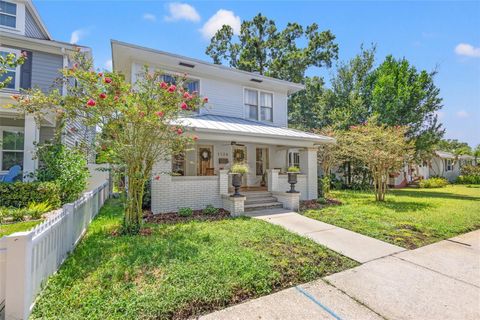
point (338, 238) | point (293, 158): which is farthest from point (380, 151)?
point (338, 238)

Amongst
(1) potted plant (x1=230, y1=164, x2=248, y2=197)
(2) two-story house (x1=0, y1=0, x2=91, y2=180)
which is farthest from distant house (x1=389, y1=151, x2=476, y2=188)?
(2) two-story house (x1=0, y1=0, x2=91, y2=180)

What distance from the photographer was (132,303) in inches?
120

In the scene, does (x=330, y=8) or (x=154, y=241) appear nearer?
(x=154, y=241)

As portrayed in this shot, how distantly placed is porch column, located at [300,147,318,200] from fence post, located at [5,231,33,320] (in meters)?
10.7

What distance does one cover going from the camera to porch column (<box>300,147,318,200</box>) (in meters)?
11.7

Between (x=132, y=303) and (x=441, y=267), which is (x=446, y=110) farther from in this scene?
(x=132, y=303)

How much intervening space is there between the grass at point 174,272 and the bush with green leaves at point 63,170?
163 inches

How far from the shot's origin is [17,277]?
2707 millimetres

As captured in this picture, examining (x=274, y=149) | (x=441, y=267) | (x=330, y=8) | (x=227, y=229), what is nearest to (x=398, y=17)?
(x=330, y=8)

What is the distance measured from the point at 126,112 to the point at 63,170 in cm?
588

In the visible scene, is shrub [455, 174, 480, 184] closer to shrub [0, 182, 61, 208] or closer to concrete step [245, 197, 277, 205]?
concrete step [245, 197, 277, 205]

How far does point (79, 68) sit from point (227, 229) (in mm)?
5619

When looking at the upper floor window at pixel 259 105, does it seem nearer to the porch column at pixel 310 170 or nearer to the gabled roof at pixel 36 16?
the porch column at pixel 310 170

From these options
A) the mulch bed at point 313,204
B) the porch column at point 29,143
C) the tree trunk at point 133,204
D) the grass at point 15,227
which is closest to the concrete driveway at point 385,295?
the tree trunk at point 133,204
